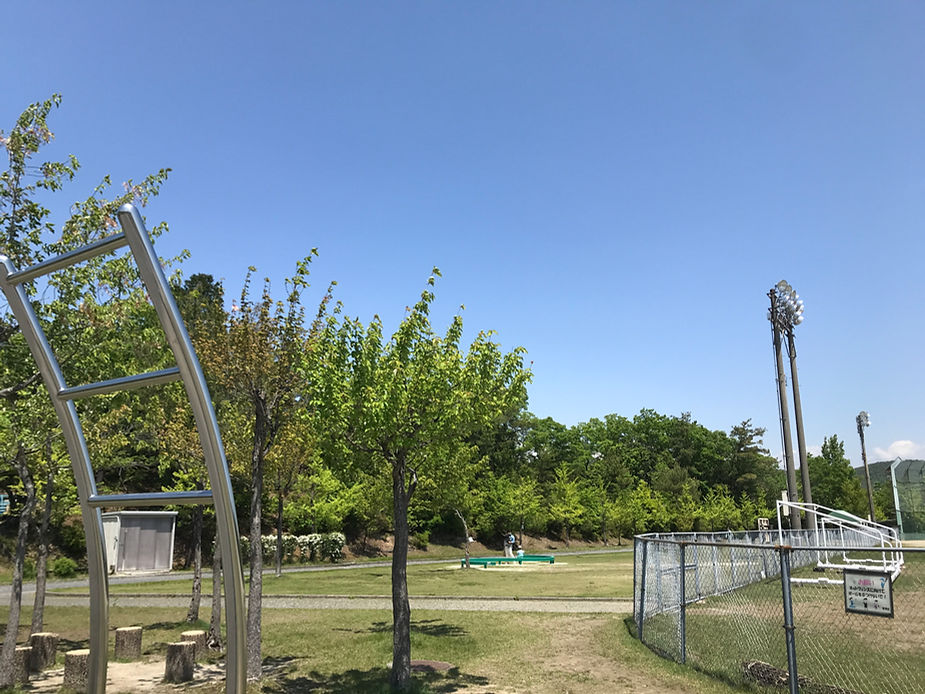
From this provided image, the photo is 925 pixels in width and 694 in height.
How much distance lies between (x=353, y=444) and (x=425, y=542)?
3413 cm

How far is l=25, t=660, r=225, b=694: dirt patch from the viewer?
8.69 meters

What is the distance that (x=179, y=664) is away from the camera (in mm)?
9078

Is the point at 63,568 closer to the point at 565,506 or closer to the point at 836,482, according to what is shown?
the point at 565,506

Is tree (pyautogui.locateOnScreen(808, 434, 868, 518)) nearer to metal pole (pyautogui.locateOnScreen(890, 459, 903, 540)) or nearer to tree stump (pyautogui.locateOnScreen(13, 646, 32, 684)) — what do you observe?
metal pole (pyautogui.locateOnScreen(890, 459, 903, 540))

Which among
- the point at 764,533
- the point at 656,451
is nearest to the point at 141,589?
the point at 764,533

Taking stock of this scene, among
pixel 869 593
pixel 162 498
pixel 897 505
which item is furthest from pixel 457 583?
pixel 897 505

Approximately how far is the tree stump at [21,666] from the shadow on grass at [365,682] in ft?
10.6

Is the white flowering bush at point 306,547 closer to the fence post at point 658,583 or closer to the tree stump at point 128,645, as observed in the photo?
the tree stump at point 128,645

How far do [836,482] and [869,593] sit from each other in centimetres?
7420

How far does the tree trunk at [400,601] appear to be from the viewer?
27.8ft

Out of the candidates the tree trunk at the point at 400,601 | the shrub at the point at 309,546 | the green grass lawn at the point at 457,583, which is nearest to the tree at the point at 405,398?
the tree trunk at the point at 400,601

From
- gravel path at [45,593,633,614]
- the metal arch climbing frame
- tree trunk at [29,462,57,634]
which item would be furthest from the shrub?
the metal arch climbing frame

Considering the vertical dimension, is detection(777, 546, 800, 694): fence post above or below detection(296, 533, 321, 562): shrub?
above

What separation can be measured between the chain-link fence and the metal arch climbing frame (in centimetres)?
420
